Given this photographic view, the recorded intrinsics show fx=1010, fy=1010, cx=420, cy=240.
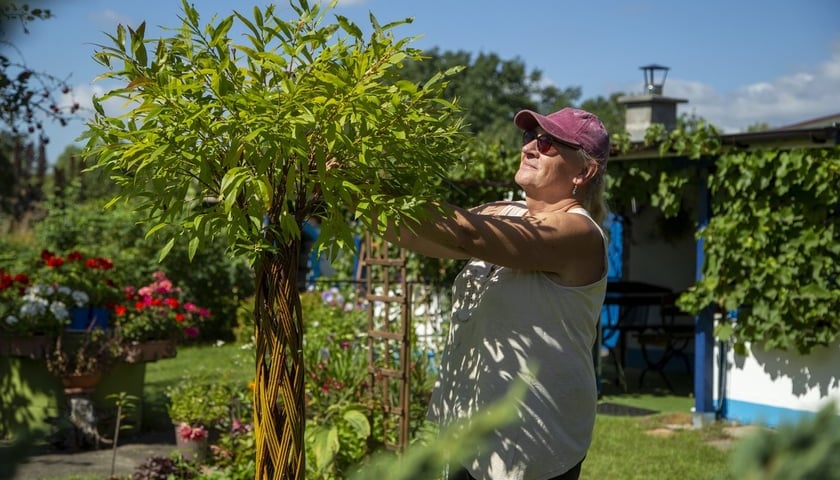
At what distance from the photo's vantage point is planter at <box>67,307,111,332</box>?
25.3ft

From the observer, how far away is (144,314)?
7680 mm

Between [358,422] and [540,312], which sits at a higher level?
[540,312]

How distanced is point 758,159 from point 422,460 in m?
7.91

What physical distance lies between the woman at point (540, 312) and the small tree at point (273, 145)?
0.37 m

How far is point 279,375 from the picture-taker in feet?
7.30

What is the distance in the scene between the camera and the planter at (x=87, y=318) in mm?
7703

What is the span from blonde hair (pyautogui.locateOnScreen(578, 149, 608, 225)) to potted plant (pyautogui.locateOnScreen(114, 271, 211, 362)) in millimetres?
5372

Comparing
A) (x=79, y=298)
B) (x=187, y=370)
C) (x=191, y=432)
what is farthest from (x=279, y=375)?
(x=187, y=370)

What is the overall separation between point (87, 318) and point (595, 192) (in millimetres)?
5837

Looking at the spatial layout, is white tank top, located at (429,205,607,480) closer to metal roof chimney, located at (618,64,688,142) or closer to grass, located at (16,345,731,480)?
grass, located at (16,345,731,480)

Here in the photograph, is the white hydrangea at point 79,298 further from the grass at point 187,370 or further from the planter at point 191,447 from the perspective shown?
the planter at point 191,447

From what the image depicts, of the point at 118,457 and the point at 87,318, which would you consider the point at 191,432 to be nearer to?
the point at 118,457

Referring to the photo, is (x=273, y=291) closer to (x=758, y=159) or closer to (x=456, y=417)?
(x=456, y=417)

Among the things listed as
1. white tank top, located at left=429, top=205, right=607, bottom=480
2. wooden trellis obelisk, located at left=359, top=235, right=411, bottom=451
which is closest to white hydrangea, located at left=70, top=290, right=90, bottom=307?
wooden trellis obelisk, located at left=359, top=235, right=411, bottom=451
